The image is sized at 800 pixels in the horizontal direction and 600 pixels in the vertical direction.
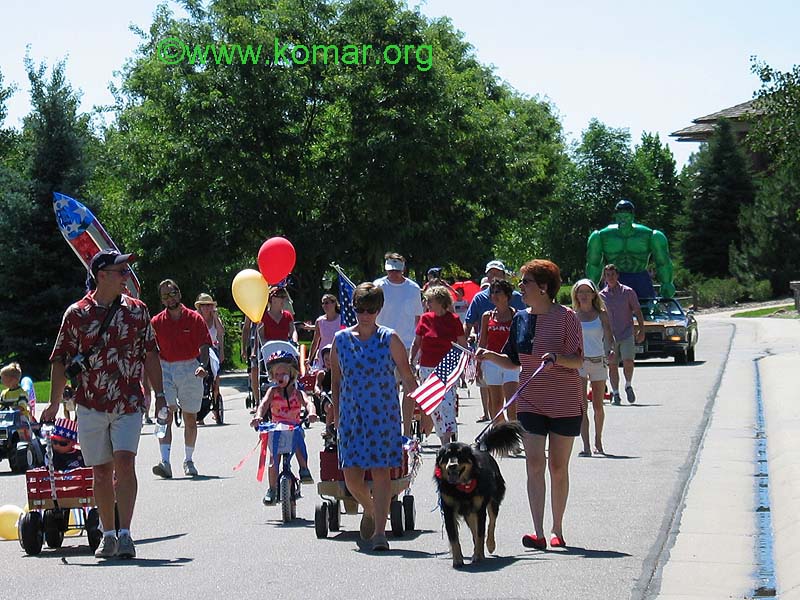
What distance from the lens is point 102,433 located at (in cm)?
895

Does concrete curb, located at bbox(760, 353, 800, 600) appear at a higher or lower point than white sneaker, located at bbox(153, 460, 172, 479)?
lower

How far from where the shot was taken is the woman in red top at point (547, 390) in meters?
8.93

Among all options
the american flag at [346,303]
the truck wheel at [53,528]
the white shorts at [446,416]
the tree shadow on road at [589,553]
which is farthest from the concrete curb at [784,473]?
the truck wheel at [53,528]

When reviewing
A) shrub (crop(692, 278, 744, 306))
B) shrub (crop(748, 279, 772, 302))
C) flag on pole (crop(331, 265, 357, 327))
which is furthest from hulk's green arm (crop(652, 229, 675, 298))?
shrub (crop(748, 279, 772, 302))

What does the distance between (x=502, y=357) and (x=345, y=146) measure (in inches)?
1132

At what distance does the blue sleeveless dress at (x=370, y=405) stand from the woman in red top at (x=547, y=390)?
26.9 inches

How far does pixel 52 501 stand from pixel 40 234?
92.5 feet

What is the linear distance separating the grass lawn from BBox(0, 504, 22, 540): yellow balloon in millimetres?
45249

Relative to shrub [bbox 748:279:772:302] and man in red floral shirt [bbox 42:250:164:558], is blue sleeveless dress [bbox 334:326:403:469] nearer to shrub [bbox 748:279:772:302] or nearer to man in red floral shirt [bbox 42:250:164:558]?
man in red floral shirt [bbox 42:250:164:558]

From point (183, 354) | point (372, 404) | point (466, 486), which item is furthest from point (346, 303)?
point (466, 486)

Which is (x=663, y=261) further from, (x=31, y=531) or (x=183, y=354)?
(x=31, y=531)

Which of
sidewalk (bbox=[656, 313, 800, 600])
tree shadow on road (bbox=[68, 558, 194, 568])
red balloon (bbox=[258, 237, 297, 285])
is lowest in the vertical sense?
sidewalk (bbox=[656, 313, 800, 600])

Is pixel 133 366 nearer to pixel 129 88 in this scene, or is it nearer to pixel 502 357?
pixel 502 357

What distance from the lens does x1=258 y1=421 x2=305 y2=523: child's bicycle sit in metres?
10.5
